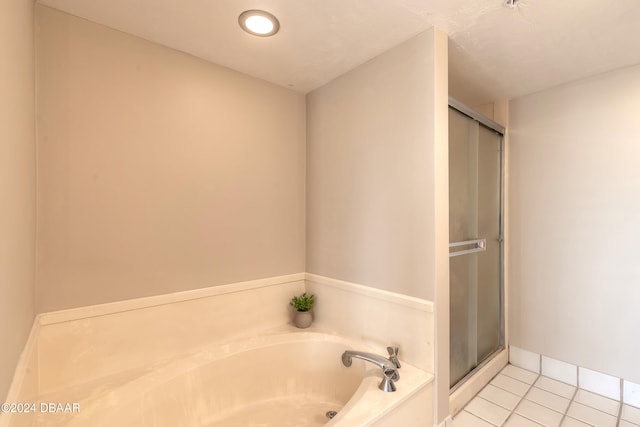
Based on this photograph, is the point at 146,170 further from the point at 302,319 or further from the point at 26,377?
the point at 302,319

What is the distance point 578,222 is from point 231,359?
8.07 ft

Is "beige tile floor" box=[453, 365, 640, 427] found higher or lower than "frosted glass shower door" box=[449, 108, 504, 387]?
lower

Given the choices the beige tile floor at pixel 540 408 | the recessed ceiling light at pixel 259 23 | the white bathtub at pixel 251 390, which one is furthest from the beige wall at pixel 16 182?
the beige tile floor at pixel 540 408

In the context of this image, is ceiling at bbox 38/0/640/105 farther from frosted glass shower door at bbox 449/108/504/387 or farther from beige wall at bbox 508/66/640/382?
frosted glass shower door at bbox 449/108/504/387

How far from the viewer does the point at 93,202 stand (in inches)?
53.8

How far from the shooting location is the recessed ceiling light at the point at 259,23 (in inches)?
53.1

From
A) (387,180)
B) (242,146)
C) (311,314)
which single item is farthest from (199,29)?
(311,314)

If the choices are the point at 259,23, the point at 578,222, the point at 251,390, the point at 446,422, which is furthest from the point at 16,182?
the point at 578,222

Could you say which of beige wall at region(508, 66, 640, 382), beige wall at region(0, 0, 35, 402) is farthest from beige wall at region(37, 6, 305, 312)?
beige wall at region(508, 66, 640, 382)

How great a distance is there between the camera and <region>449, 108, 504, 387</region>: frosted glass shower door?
1738 mm

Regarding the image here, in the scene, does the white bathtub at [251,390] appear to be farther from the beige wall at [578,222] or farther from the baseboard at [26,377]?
the beige wall at [578,222]

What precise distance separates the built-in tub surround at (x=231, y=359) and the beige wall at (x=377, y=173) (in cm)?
16

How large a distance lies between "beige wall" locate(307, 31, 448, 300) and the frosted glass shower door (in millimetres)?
330

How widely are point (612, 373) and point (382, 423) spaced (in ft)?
5.75
